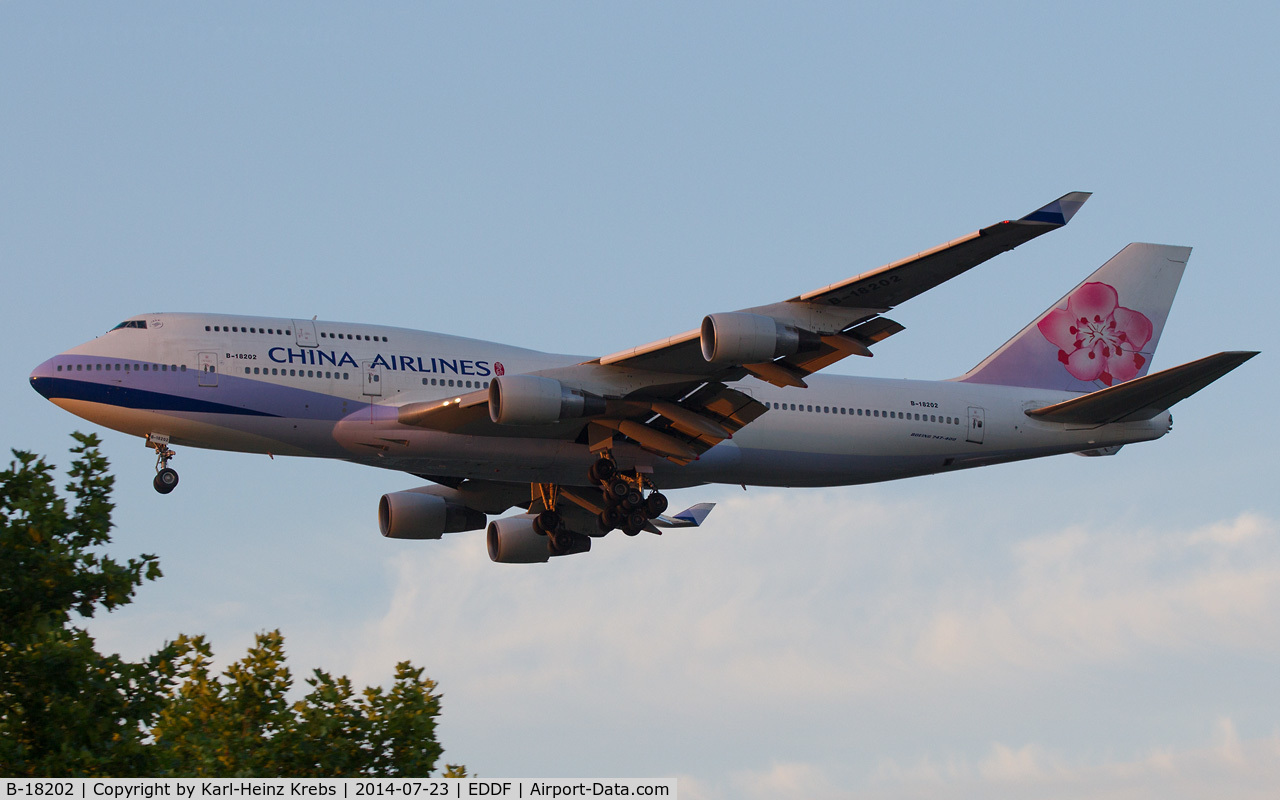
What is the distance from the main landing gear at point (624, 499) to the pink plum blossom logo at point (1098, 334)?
45.6 ft

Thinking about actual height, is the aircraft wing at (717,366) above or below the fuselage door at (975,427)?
below

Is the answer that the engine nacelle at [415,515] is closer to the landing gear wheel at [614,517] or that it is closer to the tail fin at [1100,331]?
the landing gear wheel at [614,517]

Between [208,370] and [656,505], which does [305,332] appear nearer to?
[208,370]

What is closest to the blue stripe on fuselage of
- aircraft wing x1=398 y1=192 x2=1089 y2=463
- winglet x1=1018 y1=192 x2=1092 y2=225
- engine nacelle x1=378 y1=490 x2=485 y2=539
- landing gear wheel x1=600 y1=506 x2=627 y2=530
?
aircraft wing x1=398 y1=192 x2=1089 y2=463

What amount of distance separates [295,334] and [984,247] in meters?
15.9

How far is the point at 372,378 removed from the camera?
34469 mm

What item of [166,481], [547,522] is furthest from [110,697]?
[547,522]

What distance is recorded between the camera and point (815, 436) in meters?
38.5

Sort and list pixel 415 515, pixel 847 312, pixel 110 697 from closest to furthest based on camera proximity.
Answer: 1. pixel 110 697
2. pixel 847 312
3. pixel 415 515

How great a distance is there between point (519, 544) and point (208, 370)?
40.2 feet

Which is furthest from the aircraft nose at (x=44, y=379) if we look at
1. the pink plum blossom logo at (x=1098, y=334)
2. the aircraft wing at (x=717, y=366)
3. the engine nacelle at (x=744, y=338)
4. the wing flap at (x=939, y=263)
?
the pink plum blossom logo at (x=1098, y=334)

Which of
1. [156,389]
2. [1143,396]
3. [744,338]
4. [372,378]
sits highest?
[372,378]

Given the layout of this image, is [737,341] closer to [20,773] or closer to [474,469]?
[474,469]

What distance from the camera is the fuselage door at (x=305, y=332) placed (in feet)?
113
